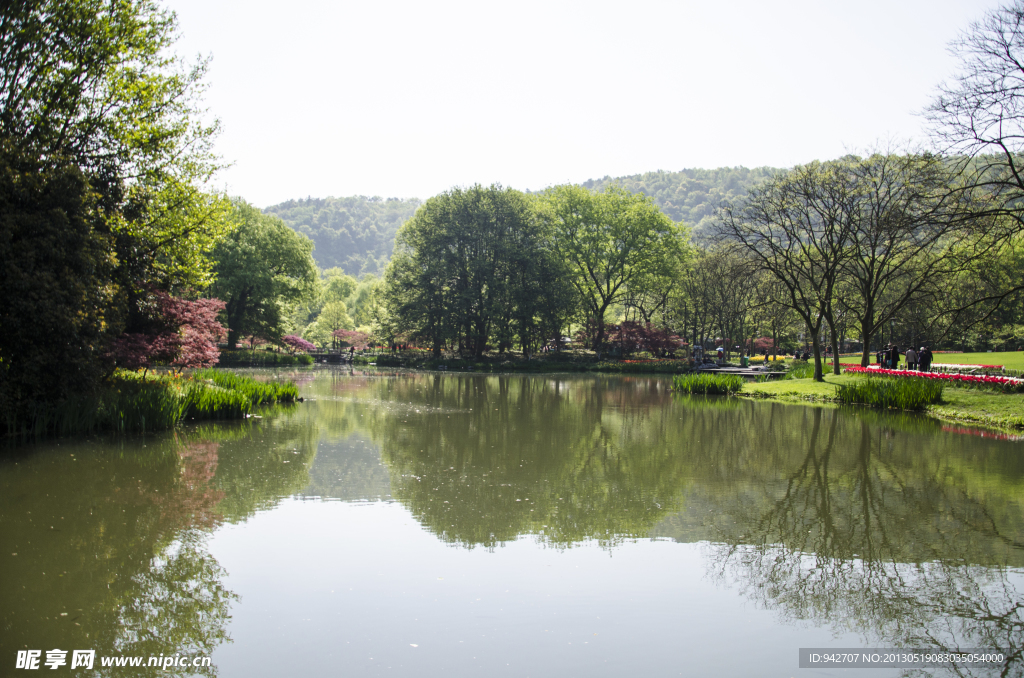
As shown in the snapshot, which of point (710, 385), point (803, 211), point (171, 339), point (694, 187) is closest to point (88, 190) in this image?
point (171, 339)

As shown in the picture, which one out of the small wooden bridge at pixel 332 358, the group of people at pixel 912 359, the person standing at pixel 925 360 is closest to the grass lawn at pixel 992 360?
the group of people at pixel 912 359

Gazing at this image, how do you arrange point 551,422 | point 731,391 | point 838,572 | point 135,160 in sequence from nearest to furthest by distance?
1. point 838,572
2. point 135,160
3. point 551,422
4. point 731,391

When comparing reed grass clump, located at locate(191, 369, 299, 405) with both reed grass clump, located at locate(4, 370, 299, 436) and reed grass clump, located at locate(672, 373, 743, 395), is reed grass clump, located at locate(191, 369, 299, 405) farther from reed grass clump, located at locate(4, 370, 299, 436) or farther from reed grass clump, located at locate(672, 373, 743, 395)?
reed grass clump, located at locate(672, 373, 743, 395)

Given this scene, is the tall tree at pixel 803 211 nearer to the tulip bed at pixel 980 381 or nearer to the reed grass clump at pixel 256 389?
the tulip bed at pixel 980 381

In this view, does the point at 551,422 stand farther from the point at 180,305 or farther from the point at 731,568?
the point at 731,568

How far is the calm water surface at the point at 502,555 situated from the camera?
184 inches

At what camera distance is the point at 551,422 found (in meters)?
17.3

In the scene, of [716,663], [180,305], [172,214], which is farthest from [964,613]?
[172,214]

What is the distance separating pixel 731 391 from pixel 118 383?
2165cm

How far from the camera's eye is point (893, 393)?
2002 cm

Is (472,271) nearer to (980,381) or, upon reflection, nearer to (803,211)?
(803,211)

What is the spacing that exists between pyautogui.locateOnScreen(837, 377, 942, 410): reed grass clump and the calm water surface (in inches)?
266

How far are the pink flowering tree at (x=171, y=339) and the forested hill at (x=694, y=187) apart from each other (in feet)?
455

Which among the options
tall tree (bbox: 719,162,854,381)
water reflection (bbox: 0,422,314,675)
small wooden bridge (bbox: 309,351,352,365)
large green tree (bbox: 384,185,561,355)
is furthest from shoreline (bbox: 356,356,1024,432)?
water reflection (bbox: 0,422,314,675)
